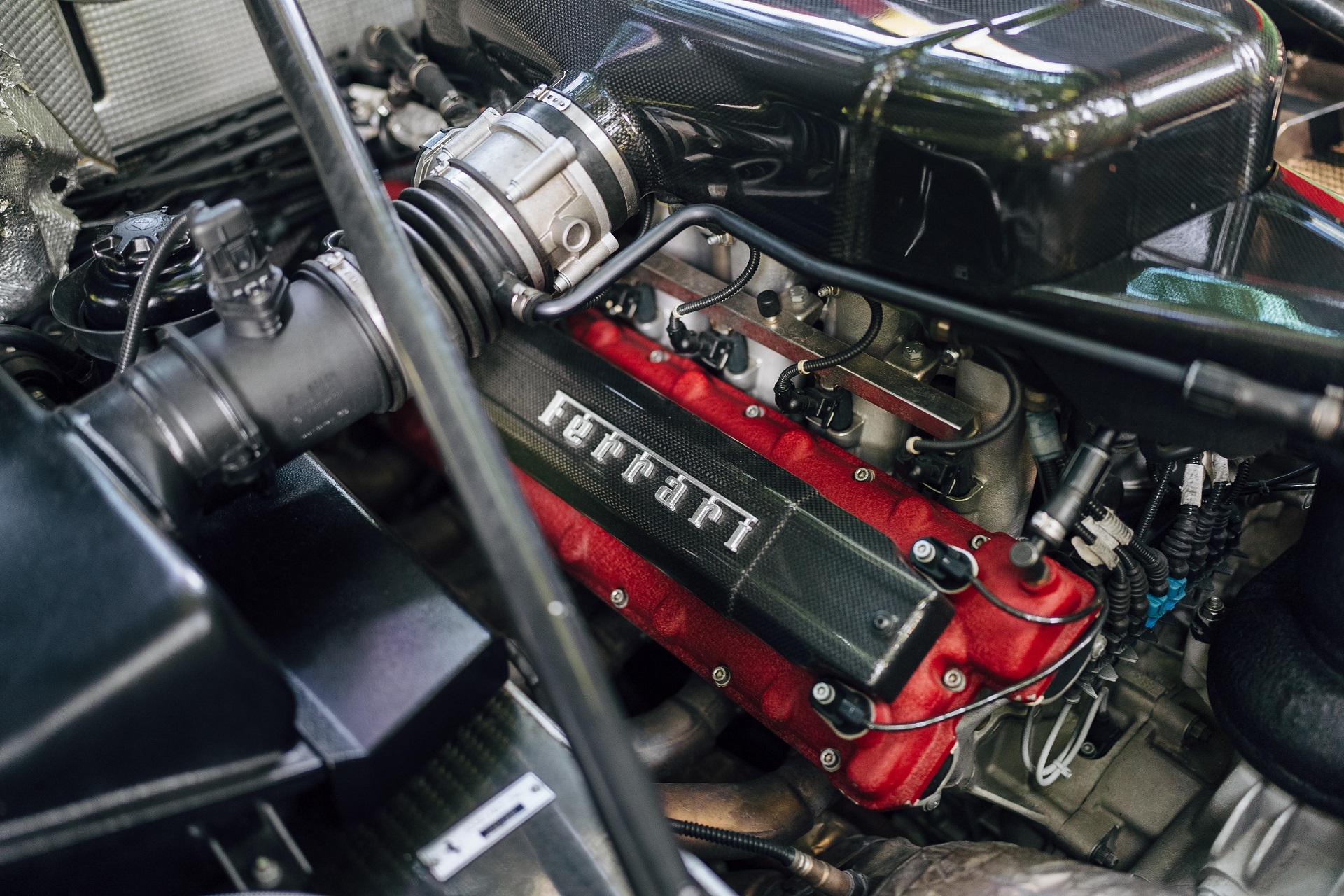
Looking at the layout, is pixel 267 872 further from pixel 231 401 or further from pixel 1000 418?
pixel 1000 418

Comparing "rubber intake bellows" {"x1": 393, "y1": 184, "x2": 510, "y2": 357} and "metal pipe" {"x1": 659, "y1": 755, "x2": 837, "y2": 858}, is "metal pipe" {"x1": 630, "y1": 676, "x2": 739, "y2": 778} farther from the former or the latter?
"rubber intake bellows" {"x1": 393, "y1": 184, "x2": 510, "y2": 357}

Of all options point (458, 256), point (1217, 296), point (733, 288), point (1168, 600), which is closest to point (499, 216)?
point (458, 256)

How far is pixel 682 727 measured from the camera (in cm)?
137

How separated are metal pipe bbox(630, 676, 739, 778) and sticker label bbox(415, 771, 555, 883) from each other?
37 centimetres

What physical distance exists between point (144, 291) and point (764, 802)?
3.11ft

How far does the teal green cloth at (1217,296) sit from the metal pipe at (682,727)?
0.73 metres

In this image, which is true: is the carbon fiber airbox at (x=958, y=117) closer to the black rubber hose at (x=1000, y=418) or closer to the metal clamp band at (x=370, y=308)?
the black rubber hose at (x=1000, y=418)

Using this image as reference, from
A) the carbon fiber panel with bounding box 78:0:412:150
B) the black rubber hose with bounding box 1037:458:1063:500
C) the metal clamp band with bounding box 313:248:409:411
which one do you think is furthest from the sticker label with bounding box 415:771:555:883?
the carbon fiber panel with bounding box 78:0:412:150

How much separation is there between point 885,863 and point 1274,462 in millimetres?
820

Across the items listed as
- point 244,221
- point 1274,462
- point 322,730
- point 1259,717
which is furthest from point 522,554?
A: point 1274,462

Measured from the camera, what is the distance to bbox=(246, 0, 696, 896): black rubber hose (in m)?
0.77

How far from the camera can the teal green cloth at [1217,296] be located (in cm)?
102

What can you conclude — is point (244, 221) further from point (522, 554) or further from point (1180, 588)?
point (1180, 588)

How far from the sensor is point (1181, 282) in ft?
3.49
